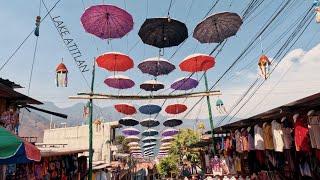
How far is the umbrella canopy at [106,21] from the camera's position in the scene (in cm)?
1311

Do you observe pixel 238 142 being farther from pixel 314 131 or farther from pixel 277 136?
pixel 314 131

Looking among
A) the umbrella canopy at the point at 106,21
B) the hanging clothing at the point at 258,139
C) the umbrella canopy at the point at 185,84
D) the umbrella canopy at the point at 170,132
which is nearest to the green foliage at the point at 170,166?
the umbrella canopy at the point at 170,132

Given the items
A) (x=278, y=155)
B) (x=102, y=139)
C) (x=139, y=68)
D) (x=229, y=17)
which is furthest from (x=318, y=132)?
(x=102, y=139)

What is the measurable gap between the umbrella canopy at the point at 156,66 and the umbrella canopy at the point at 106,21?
4247mm

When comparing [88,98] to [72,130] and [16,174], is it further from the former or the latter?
[72,130]

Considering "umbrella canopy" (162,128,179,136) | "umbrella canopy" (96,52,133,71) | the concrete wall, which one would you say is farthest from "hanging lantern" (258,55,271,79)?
the concrete wall

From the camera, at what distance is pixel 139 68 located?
19328 mm

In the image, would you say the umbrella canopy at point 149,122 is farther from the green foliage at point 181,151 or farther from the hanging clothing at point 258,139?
the hanging clothing at point 258,139

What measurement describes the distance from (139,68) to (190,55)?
4016 mm

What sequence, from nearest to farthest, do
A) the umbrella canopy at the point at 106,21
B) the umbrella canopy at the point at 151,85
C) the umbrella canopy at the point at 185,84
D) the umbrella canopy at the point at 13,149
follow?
1. the umbrella canopy at the point at 13,149
2. the umbrella canopy at the point at 106,21
3. the umbrella canopy at the point at 185,84
4. the umbrella canopy at the point at 151,85

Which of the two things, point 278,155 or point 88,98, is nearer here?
point 278,155

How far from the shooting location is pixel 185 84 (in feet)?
70.2

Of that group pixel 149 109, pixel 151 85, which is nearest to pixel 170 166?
pixel 149 109

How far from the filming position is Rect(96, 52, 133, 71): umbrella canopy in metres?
16.2
